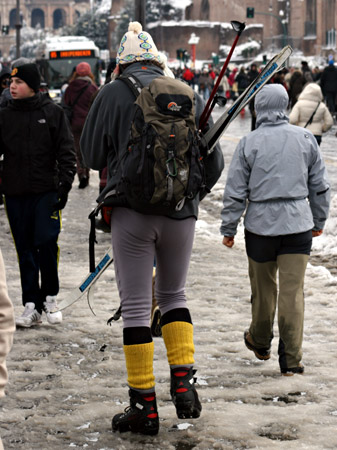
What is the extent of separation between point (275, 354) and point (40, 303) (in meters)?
1.71

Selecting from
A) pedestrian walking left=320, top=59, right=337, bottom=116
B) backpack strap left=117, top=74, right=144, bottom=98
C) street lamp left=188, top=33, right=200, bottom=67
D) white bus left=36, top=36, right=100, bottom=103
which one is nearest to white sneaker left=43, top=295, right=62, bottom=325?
backpack strap left=117, top=74, right=144, bottom=98

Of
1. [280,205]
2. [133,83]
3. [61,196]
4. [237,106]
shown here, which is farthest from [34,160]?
[133,83]

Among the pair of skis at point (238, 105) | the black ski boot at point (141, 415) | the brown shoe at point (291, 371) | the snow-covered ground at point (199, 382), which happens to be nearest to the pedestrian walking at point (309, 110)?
the snow-covered ground at point (199, 382)

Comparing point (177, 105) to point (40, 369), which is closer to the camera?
point (177, 105)

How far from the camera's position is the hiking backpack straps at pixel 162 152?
427cm

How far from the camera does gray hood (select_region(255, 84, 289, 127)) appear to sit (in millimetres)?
5555

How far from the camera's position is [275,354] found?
605 cm

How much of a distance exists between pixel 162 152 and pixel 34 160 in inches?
91.4

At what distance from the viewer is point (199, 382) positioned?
17.7 ft

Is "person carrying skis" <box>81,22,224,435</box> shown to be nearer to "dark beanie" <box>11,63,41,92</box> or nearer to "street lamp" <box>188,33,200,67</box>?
"dark beanie" <box>11,63,41,92</box>

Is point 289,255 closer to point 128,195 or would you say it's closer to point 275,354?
point 275,354

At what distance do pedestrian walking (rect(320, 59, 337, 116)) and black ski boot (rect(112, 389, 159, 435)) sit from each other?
79.0 feet

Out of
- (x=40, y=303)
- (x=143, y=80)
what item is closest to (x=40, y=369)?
(x=40, y=303)

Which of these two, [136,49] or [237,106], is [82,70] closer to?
[237,106]
